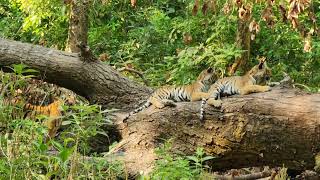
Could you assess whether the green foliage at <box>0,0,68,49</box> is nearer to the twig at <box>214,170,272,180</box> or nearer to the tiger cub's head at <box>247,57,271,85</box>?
the tiger cub's head at <box>247,57,271,85</box>

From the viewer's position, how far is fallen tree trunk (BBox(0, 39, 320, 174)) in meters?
5.31

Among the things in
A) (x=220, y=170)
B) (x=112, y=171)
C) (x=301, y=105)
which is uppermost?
(x=301, y=105)

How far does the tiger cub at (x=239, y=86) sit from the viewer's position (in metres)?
5.88

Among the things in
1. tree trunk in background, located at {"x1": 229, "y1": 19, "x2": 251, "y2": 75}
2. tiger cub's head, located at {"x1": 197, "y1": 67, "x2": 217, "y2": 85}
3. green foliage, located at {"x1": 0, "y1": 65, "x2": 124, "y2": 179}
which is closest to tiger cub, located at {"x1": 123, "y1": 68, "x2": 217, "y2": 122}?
tiger cub's head, located at {"x1": 197, "y1": 67, "x2": 217, "y2": 85}

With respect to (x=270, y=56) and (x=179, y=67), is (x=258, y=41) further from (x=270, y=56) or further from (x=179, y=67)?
(x=179, y=67)

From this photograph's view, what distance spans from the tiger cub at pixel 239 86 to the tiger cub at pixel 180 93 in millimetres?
179

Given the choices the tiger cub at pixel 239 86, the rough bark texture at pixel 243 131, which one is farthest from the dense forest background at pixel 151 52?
the tiger cub at pixel 239 86

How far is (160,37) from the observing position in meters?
10.9

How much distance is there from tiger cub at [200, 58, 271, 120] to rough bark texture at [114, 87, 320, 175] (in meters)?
0.12

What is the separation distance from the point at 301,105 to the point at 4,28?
8458mm

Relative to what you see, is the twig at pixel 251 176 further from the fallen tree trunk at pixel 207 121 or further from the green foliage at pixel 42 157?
the green foliage at pixel 42 157

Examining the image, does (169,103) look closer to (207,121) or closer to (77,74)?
(207,121)

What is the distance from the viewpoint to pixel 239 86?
6.20 m

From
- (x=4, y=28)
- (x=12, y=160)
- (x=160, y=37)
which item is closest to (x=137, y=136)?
(x=12, y=160)
